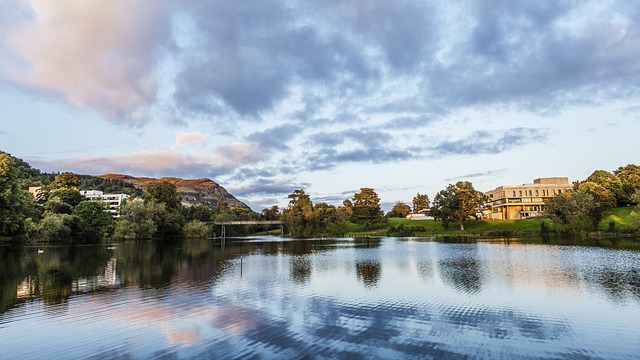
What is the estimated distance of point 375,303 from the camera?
2086cm

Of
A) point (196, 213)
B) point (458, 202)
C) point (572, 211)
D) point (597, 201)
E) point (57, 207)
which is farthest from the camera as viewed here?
point (196, 213)

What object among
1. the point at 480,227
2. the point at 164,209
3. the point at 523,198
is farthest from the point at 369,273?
the point at 523,198

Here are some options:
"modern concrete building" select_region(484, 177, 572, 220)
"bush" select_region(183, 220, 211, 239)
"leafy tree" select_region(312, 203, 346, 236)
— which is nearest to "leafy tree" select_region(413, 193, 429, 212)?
"modern concrete building" select_region(484, 177, 572, 220)

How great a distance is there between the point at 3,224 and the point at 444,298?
3058 inches

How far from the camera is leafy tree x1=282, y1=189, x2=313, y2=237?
5448 inches

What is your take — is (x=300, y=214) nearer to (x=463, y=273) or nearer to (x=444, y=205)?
(x=444, y=205)

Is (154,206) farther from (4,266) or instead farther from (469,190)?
(469,190)

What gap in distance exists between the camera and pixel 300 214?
139m

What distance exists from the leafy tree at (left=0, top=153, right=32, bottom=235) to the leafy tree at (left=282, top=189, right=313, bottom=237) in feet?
280

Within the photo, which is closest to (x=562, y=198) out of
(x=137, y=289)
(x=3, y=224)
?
(x=137, y=289)

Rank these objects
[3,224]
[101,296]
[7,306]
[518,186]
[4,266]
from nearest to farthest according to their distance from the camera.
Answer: [7,306] → [101,296] → [4,266] → [3,224] → [518,186]

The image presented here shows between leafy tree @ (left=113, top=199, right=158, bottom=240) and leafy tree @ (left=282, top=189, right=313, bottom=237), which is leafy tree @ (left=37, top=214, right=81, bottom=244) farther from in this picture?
leafy tree @ (left=282, top=189, right=313, bottom=237)

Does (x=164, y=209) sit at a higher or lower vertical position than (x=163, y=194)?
lower

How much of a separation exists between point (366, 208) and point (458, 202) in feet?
122
